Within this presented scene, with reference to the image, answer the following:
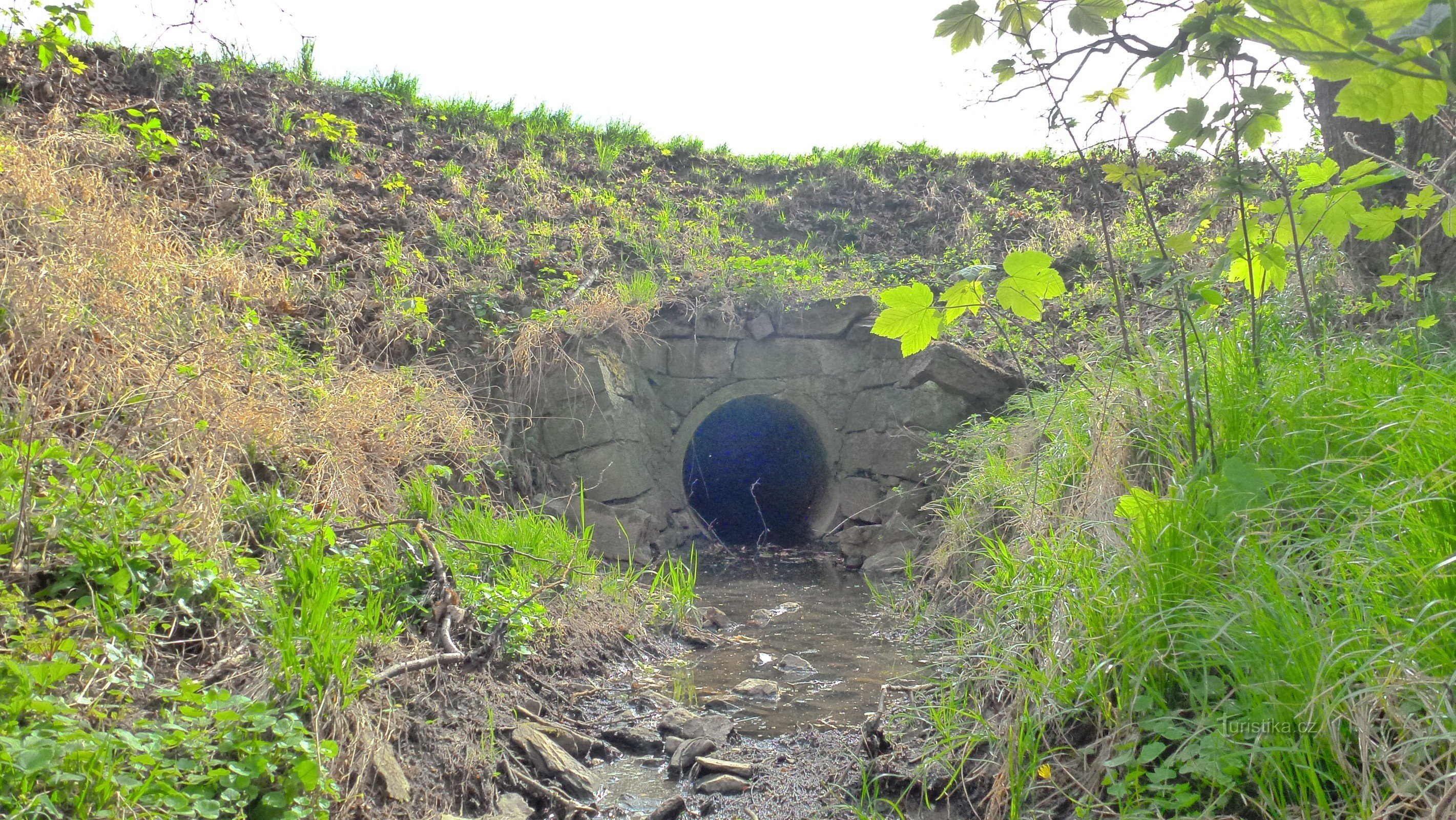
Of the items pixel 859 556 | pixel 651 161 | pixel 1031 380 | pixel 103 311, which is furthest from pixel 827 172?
pixel 103 311

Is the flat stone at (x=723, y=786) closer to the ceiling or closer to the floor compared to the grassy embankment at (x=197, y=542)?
closer to the floor

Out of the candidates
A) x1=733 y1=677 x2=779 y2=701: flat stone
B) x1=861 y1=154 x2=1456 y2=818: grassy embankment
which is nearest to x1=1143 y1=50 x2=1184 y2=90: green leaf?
x1=861 y1=154 x2=1456 y2=818: grassy embankment

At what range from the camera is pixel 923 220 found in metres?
9.72

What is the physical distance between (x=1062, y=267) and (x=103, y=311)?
7.49 metres

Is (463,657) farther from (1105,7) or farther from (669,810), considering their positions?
(1105,7)

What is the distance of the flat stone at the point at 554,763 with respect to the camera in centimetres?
312

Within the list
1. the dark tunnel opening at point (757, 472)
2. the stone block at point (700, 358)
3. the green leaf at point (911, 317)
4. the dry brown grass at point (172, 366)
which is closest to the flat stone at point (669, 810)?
the dry brown grass at point (172, 366)

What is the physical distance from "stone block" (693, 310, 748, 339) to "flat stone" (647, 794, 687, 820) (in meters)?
4.88

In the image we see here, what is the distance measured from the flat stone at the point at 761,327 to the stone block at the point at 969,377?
135 cm

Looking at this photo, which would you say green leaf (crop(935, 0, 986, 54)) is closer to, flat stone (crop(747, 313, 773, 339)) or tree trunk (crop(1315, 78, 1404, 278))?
tree trunk (crop(1315, 78, 1404, 278))

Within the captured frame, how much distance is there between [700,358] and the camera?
7453 millimetres

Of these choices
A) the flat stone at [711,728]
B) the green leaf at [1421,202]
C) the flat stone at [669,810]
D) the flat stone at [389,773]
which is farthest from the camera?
the flat stone at [711,728]

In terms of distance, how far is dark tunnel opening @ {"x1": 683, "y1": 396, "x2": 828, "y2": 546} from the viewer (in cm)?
813

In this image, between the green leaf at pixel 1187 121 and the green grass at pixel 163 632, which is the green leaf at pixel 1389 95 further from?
the green grass at pixel 163 632
